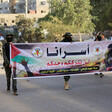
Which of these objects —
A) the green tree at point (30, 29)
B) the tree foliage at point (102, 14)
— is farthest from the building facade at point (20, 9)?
the green tree at point (30, 29)

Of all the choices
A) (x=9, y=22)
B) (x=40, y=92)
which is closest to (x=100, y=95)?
(x=40, y=92)

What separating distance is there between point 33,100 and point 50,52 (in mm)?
1721

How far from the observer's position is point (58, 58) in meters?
8.11

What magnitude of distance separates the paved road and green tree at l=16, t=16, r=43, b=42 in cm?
1707

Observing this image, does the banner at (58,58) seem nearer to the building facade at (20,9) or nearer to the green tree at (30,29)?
the green tree at (30,29)

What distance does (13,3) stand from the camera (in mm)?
103250

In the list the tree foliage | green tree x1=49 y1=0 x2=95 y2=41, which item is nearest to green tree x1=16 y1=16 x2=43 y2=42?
green tree x1=49 y1=0 x2=95 y2=41

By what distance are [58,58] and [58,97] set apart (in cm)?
135

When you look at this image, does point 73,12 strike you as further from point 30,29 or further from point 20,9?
point 20,9

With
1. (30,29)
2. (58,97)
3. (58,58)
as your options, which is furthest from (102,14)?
(58,97)

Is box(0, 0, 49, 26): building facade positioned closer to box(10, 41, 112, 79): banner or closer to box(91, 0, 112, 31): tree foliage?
box(91, 0, 112, 31): tree foliage

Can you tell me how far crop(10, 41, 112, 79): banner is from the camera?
7.73m

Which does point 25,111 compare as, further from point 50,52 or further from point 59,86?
point 59,86

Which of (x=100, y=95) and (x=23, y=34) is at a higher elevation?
(x=23, y=34)
